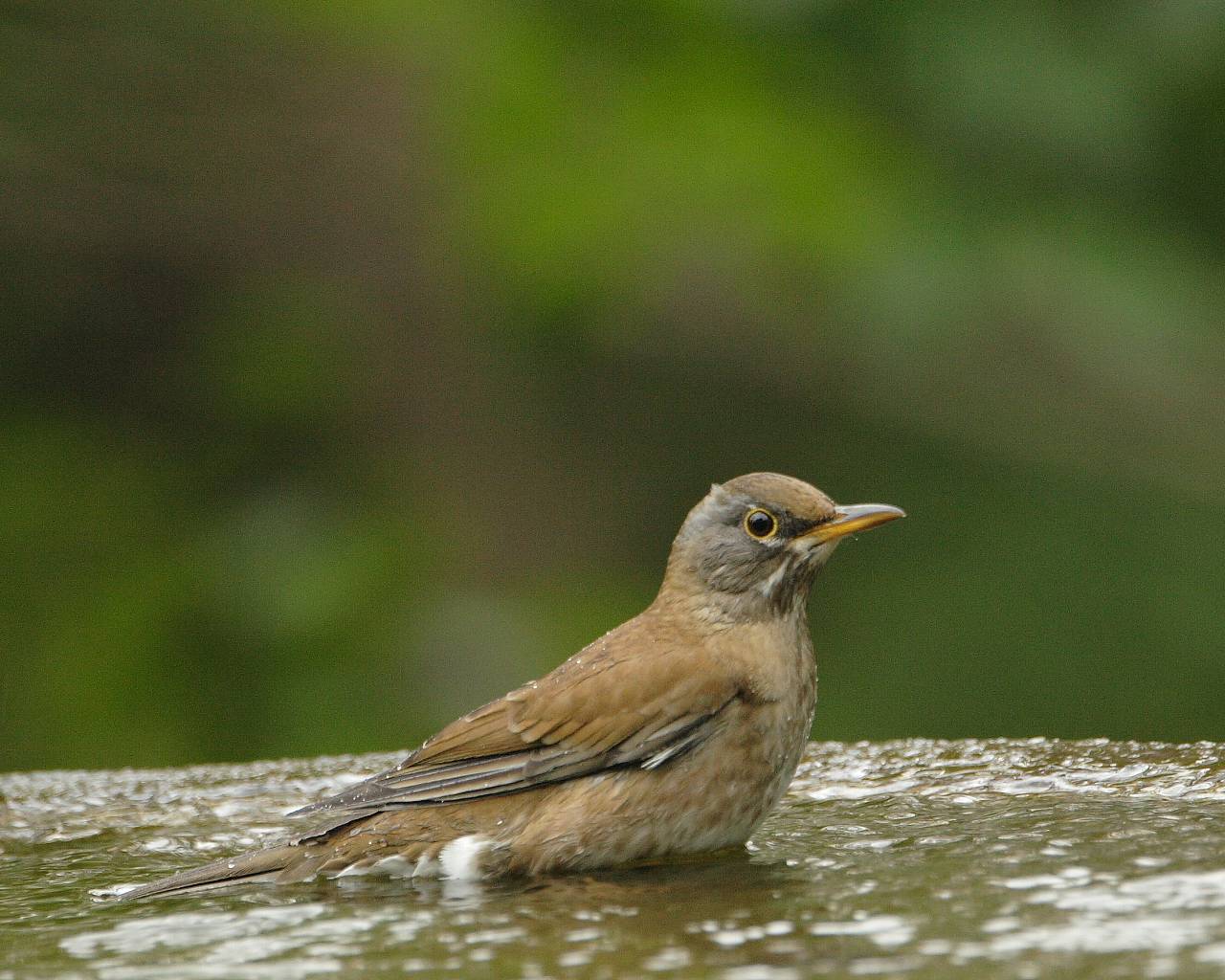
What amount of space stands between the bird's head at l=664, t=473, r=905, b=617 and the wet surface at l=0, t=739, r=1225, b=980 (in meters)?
0.59

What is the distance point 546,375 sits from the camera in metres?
13.0

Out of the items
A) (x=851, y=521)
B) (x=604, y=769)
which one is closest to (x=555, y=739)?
(x=604, y=769)

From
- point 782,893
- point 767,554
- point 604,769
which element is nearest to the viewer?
point 782,893

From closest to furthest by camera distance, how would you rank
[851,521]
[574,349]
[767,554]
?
[851,521], [767,554], [574,349]

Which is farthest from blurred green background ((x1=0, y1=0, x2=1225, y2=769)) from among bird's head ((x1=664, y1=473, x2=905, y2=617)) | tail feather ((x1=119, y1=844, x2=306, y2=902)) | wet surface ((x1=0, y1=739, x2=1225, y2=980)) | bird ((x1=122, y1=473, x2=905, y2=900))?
tail feather ((x1=119, y1=844, x2=306, y2=902))

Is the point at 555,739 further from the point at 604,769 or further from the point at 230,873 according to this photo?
the point at 230,873

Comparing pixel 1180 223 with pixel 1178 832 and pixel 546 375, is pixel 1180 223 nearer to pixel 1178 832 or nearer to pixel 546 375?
pixel 1178 832

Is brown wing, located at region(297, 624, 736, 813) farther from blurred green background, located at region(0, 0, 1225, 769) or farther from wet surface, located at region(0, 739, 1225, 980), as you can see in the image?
blurred green background, located at region(0, 0, 1225, 769)

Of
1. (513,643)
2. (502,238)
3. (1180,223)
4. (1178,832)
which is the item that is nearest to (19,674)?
(513,643)

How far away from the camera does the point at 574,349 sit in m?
10.9

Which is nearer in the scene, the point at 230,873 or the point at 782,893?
the point at 782,893

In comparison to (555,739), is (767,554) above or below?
above

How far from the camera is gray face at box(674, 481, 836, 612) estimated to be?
4984mm

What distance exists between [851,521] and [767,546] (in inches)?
10.6
